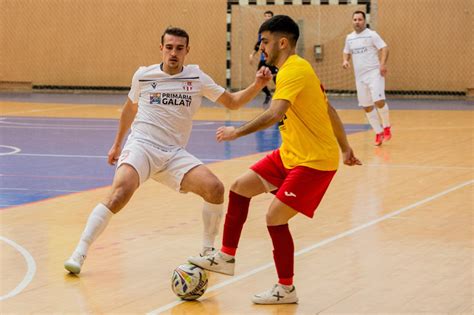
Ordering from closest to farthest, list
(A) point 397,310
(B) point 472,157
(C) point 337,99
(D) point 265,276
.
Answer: (A) point 397,310
(D) point 265,276
(B) point 472,157
(C) point 337,99

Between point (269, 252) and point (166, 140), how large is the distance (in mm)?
1250

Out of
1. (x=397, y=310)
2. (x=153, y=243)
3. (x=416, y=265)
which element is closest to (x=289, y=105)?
(x=397, y=310)

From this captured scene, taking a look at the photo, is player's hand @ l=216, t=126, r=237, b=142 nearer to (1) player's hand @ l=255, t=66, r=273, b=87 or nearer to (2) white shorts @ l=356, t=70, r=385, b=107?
(1) player's hand @ l=255, t=66, r=273, b=87

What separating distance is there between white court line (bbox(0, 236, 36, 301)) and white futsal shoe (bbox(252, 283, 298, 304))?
157cm

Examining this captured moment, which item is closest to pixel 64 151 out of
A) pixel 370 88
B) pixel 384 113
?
pixel 370 88

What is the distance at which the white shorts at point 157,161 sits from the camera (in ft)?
23.4

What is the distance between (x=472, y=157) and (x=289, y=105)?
855 centimetres

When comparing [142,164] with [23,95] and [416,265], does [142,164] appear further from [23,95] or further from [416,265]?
[23,95]

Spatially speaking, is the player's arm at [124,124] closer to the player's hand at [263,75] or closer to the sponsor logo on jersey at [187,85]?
the sponsor logo on jersey at [187,85]

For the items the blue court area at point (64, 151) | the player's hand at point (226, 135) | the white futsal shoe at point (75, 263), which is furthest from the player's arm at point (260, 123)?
the blue court area at point (64, 151)

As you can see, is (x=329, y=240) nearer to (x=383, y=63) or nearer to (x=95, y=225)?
(x=95, y=225)

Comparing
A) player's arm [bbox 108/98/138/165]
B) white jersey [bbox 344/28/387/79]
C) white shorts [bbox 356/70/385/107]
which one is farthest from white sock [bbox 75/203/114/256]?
white jersey [bbox 344/28/387/79]

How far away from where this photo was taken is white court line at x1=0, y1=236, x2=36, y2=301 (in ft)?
20.9

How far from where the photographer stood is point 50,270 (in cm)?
704
